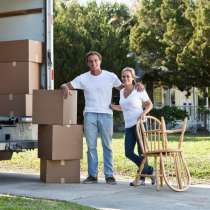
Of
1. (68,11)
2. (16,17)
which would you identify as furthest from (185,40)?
(16,17)

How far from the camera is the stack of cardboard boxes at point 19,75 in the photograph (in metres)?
9.51

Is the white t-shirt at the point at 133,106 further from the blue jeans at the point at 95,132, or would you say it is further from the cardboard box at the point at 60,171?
the cardboard box at the point at 60,171

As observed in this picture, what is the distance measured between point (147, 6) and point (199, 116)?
5.65m

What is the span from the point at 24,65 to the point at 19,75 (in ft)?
0.56

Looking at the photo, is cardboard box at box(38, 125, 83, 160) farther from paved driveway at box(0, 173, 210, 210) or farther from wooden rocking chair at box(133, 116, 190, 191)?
wooden rocking chair at box(133, 116, 190, 191)

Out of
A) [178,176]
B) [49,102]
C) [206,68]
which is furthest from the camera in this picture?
[206,68]

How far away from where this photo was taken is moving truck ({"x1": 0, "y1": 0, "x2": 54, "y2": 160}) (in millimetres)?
9391

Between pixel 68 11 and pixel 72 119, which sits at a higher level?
pixel 68 11

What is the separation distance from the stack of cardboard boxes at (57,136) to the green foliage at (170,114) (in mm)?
18670

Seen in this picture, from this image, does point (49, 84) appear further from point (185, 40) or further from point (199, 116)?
point (199, 116)

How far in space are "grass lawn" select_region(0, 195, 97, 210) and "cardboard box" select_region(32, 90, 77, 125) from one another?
5.52 feet

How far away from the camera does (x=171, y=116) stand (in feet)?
91.2

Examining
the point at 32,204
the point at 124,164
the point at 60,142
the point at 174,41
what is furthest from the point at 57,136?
the point at 174,41

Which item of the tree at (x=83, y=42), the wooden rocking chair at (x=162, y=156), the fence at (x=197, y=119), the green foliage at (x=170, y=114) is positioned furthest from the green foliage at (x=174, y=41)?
the wooden rocking chair at (x=162, y=156)
